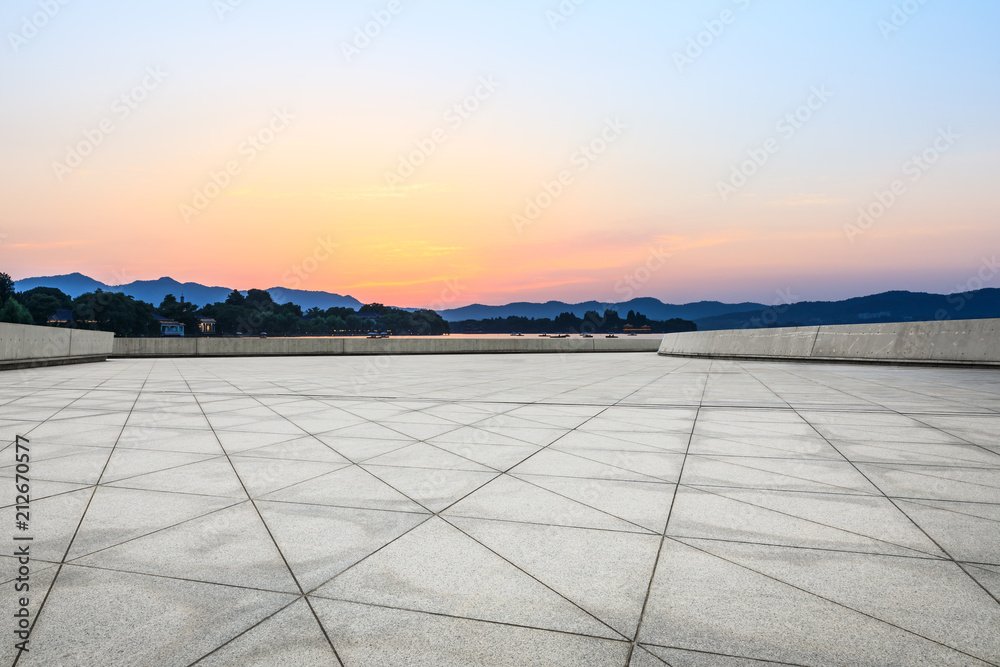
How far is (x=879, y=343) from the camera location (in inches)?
680

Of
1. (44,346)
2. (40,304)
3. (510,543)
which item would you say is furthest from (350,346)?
(40,304)

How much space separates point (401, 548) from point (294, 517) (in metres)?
0.97

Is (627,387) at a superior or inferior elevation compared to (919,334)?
inferior

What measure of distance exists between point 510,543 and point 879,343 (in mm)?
18213

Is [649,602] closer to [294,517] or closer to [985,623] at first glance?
[985,623]

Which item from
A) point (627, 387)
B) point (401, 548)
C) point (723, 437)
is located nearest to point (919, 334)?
point (627, 387)

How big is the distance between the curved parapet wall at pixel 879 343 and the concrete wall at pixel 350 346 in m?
11.5

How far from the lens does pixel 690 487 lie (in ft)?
14.5

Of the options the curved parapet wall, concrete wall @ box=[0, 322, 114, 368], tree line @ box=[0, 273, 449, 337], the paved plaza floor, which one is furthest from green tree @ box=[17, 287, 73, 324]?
the paved plaza floor

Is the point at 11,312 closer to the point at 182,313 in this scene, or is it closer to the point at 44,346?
the point at 182,313

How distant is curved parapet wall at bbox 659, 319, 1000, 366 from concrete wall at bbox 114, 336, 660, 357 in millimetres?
11516

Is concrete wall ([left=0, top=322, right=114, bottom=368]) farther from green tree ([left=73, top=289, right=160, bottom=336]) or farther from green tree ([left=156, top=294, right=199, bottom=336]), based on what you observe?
green tree ([left=156, top=294, right=199, bottom=336])

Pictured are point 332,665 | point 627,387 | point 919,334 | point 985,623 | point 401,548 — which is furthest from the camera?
point 919,334

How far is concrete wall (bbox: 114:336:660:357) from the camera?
28.0m
